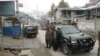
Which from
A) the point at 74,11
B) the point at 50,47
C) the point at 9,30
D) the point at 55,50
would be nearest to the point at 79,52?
the point at 55,50

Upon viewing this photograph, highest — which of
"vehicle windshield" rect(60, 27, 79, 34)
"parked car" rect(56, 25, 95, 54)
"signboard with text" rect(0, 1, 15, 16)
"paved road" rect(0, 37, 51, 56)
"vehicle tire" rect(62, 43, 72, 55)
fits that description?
"signboard with text" rect(0, 1, 15, 16)

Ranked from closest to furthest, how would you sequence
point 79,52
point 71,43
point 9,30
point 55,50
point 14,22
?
point 71,43, point 79,52, point 55,50, point 9,30, point 14,22

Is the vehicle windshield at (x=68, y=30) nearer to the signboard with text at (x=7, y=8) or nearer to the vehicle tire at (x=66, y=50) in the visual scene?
the vehicle tire at (x=66, y=50)

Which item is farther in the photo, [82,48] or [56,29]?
[56,29]

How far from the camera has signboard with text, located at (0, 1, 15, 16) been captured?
50.7 ft

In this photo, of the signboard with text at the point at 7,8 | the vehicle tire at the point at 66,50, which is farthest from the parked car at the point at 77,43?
the signboard with text at the point at 7,8

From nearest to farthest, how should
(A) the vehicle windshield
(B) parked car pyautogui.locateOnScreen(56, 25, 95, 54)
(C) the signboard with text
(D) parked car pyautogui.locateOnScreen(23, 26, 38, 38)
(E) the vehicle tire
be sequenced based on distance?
(B) parked car pyautogui.locateOnScreen(56, 25, 95, 54)
(E) the vehicle tire
(A) the vehicle windshield
(C) the signboard with text
(D) parked car pyautogui.locateOnScreen(23, 26, 38, 38)

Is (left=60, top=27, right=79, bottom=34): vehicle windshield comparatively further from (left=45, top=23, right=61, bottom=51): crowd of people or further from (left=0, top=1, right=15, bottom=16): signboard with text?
(left=0, top=1, right=15, bottom=16): signboard with text

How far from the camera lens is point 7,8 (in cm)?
1572

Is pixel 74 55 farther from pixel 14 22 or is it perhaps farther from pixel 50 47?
pixel 14 22

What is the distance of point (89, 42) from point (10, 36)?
12.9 metres

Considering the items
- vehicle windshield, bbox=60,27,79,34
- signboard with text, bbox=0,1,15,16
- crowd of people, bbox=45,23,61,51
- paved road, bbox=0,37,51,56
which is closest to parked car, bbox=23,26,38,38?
paved road, bbox=0,37,51,56

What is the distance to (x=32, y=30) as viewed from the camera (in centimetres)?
2733

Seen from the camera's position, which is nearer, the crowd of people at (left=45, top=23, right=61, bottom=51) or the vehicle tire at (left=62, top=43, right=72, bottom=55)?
the vehicle tire at (left=62, top=43, right=72, bottom=55)
